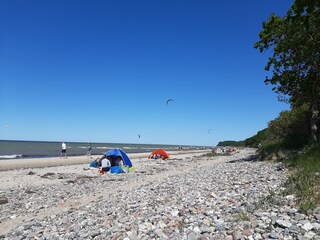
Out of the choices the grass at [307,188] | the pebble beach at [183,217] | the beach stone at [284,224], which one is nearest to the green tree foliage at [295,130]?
the grass at [307,188]

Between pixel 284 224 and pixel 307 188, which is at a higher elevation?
pixel 307 188

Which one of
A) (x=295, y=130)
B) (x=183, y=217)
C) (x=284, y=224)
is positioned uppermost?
(x=295, y=130)

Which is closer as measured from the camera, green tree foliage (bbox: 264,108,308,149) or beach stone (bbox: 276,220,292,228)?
beach stone (bbox: 276,220,292,228)

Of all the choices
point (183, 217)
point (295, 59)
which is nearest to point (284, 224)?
point (183, 217)

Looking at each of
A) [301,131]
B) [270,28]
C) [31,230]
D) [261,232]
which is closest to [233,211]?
[261,232]

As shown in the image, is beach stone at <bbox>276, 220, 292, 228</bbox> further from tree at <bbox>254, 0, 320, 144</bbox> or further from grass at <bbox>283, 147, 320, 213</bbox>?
tree at <bbox>254, 0, 320, 144</bbox>

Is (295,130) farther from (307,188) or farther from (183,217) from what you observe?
(183,217)

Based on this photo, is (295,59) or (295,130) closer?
(295,59)

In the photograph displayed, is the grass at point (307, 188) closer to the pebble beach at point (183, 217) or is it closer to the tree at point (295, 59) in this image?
the pebble beach at point (183, 217)

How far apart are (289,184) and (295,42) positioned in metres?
13.4

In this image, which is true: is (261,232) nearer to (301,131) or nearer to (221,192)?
(221,192)

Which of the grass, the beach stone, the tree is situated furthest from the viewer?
the tree

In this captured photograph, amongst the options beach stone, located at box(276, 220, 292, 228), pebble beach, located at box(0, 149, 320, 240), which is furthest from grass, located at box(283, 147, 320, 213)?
beach stone, located at box(276, 220, 292, 228)

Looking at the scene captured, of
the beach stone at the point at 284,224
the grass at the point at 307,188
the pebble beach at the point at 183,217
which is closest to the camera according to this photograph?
the beach stone at the point at 284,224
